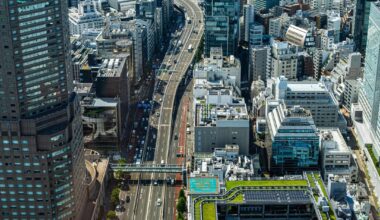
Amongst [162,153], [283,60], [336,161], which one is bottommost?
[162,153]

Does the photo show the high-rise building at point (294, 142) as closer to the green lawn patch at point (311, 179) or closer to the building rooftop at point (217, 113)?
the building rooftop at point (217, 113)

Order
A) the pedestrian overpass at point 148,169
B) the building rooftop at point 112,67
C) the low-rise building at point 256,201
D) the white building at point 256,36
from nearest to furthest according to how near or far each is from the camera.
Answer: the low-rise building at point 256,201 < the pedestrian overpass at point 148,169 < the building rooftop at point 112,67 < the white building at point 256,36

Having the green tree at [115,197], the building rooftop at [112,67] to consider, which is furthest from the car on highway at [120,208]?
the building rooftop at [112,67]

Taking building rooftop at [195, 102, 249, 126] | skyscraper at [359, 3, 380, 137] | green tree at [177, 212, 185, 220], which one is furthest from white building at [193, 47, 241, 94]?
green tree at [177, 212, 185, 220]

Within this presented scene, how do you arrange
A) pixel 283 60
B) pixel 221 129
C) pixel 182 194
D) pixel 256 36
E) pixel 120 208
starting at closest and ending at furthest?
pixel 182 194 → pixel 120 208 → pixel 221 129 → pixel 283 60 → pixel 256 36

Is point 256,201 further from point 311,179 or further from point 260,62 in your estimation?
point 260,62

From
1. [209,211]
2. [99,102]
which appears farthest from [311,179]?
[99,102]

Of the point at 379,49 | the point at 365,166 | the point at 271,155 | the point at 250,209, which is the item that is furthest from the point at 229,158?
the point at 379,49

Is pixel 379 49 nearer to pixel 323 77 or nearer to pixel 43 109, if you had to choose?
pixel 323 77
